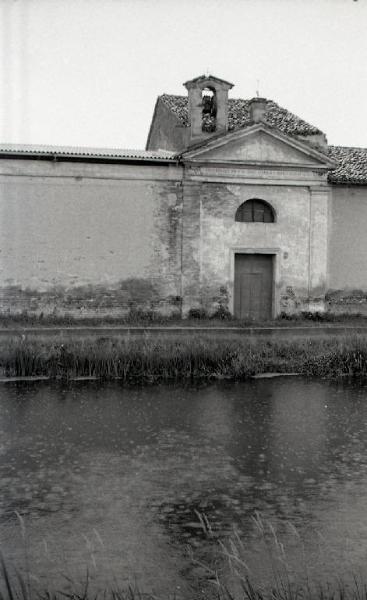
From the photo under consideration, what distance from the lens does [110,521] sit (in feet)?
21.7

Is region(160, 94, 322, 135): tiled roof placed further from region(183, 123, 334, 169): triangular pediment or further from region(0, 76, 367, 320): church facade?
region(183, 123, 334, 169): triangular pediment

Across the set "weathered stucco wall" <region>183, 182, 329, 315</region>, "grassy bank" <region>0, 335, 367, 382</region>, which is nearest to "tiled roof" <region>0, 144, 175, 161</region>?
"weathered stucco wall" <region>183, 182, 329, 315</region>

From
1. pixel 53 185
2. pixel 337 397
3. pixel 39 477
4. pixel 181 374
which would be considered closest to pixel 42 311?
pixel 53 185

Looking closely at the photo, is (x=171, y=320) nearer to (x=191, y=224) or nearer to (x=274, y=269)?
(x=191, y=224)

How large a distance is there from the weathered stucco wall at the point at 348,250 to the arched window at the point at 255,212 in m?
2.48

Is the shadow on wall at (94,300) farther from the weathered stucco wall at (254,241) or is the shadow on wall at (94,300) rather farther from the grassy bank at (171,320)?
the weathered stucco wall at (254,241)

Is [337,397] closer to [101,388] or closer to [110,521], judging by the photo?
[101,388]

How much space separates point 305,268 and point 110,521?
61.2 ft

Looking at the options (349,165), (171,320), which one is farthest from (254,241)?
(349,165)

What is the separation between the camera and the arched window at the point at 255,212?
24.0m

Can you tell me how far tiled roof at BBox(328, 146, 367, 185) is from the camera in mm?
24672

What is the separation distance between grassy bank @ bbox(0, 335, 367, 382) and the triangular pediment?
9.56 m

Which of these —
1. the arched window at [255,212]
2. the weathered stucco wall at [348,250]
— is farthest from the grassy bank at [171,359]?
the weathered stucco wall at [348,250]

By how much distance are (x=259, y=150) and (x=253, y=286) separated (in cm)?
443
